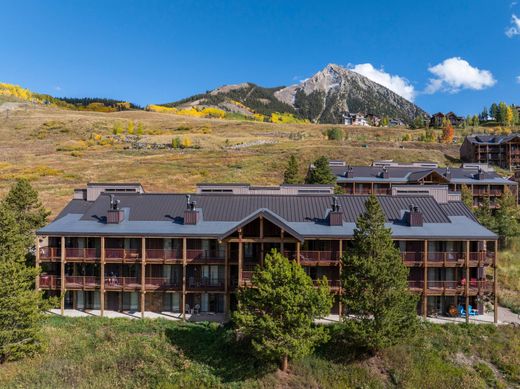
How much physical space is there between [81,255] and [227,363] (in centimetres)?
1590

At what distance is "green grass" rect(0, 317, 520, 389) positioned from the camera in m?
24.4

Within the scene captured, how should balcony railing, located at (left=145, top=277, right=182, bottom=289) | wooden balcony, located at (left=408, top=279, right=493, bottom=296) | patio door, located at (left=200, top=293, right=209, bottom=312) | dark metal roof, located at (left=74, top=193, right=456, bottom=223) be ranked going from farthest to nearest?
1. dark metal roof, located at (left=74, top=193, right=456, bottom=223)
2. patio door, located at (left=200, top=293, right=209, bottom=312)
3. balcony railing, located at (left=145, top=277, right=182, bottom=289)
4. wooden balcony, located at (left=408, top=279, right=493, bottom=296)

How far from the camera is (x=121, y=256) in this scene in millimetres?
32656

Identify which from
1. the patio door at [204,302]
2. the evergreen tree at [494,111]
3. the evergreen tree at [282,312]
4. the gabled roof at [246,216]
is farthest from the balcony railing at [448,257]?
the evergreen tree at [494,111]

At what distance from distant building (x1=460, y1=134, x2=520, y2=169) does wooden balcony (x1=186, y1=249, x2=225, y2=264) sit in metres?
89.3

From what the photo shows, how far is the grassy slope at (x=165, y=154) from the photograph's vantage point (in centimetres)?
8006

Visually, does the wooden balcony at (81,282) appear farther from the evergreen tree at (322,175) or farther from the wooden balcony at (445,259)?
the evergreen tree at (322,175)

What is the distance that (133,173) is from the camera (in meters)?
83.6

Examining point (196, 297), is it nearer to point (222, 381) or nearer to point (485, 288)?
point (222, 381)

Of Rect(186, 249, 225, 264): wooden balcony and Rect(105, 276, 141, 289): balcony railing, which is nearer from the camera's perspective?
Rect(105, 276, 141, 289): balcony railing

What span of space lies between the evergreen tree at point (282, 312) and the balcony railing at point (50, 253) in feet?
58.8

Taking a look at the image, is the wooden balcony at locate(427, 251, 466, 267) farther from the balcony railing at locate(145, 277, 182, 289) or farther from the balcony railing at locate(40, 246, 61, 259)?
the balcony railing at locate(40, 246, 61, 259)

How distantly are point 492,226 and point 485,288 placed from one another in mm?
15719

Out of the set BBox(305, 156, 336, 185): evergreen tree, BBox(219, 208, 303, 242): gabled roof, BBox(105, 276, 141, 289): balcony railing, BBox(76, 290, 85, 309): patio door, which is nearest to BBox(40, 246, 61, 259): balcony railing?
BBox(76, 290, 85, 309): patio door
